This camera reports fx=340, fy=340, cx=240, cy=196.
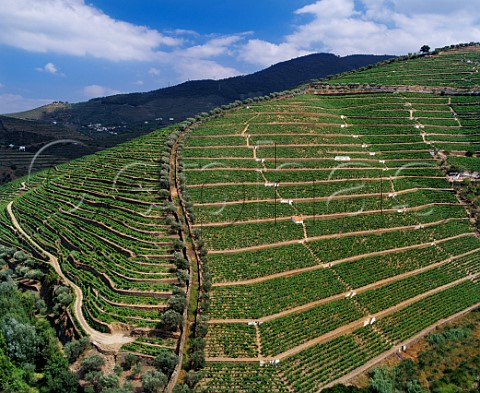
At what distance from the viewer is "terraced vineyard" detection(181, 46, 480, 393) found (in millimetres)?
36000

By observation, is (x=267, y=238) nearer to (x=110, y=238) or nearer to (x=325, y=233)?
(x=325, y=233)

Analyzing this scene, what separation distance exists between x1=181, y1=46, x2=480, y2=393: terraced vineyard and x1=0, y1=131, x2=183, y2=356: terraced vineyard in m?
6.30

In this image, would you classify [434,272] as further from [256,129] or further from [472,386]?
[256,129]

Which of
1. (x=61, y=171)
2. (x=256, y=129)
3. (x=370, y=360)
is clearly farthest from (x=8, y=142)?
(x=370, y=360)

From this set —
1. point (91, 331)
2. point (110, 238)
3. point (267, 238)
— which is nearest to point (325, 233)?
point (267, 238)

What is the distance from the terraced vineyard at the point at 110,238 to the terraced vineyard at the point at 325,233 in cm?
630

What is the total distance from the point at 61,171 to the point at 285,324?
6639 cm

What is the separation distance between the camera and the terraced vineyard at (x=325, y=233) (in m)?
36.0

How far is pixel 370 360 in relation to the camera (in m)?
36.3

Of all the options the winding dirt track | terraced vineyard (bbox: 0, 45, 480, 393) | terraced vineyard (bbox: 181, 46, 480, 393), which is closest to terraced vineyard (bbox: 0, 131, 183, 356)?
the winding dirt track

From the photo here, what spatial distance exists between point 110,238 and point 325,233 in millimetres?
32350

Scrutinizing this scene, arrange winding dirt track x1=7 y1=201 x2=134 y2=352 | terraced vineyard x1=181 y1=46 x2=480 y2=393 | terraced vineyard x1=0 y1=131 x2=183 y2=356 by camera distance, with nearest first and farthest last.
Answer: winding dirt track x1=7 y1=201 x2=134 y2=352
terraced vineyard x1=181 y1=46 x2=480 y2=393
terraced vineyard x1=0 y1=131 x2=183 y2=356

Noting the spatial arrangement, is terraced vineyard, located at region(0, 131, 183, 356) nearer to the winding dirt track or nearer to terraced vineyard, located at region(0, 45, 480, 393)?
the winding dirt track

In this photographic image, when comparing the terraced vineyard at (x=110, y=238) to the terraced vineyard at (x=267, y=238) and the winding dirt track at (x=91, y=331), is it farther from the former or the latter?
the terraced vineyard at (x=267, y=238)
